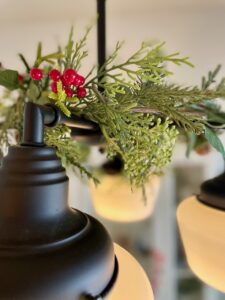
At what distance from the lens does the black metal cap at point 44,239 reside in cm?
19

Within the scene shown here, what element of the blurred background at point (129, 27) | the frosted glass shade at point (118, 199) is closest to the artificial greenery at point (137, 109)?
the frosted glass shade at point (118, 199)

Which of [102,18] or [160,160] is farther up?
[102,18]

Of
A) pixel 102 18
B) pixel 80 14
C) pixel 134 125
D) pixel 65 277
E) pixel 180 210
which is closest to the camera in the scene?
pixel 65 277

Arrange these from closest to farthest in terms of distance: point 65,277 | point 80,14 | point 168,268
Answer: point 65,277, point 80,14, point 168,268

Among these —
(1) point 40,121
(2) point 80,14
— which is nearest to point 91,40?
(2) point 80,14

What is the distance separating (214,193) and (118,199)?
47cm

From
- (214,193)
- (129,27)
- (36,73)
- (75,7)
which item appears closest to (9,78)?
(36,73)

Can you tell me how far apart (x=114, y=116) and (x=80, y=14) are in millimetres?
941

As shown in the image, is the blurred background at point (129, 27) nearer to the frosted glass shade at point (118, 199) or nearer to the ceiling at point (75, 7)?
the ceiling at point (75, 7)

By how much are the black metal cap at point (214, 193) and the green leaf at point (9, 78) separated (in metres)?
0.25

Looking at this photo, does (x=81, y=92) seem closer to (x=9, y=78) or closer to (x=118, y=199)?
(x=9, y=78)

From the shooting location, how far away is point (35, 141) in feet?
0.78

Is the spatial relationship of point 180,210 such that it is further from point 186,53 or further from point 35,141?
point 186,53

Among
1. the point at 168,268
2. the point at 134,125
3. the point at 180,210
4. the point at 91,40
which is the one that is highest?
the point at 91,40
